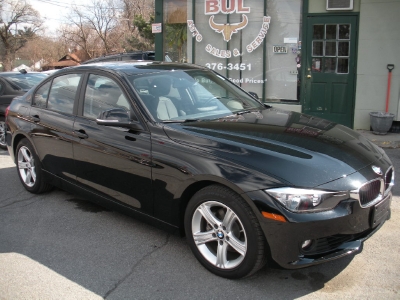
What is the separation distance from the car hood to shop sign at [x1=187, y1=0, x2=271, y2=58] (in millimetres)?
6549

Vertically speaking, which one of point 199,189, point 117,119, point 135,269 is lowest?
point 135,269

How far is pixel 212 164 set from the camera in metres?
3.33

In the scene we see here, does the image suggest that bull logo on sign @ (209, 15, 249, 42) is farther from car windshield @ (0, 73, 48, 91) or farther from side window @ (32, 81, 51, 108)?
side window @ (32, 81, 51, 108)

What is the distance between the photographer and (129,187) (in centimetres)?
405

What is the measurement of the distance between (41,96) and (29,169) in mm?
978

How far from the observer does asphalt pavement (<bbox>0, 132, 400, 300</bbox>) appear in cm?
327

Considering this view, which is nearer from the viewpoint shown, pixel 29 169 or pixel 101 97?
pixel 101 97

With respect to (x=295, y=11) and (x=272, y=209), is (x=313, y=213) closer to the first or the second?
(x=272, y=209)

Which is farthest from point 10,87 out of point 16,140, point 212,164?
point 212,164

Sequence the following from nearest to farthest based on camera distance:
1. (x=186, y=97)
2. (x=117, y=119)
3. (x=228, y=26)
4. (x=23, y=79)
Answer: (x=117, y=119) < (x=186, y=97) < (x=23, y=79) < (x=228, y=26)

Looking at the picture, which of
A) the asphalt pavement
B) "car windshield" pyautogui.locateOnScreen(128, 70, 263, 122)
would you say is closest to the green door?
the asphalt pavement

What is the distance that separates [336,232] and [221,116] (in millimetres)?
1648

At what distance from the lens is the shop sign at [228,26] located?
1034cm

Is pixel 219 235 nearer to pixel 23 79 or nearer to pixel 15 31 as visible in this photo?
pixel 23 79
